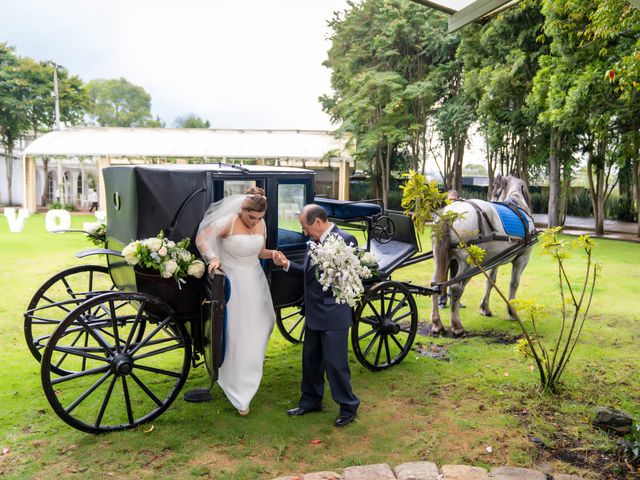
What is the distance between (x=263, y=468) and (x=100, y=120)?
77880 millimetres

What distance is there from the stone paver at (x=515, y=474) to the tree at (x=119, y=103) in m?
73.7

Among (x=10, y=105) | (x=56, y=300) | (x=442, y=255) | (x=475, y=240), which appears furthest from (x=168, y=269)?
(x=10, y=105)

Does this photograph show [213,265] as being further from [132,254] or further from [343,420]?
[343,420]

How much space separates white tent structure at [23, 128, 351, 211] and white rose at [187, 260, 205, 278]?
20373 mm

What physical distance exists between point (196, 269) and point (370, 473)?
202 centimetres

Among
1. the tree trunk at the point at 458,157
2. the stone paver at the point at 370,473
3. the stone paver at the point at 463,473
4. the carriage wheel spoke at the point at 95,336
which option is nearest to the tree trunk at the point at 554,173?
the tree trunk at the point at 458,157

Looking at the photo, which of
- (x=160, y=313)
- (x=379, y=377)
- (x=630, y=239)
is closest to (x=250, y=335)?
(x=160, y=313)

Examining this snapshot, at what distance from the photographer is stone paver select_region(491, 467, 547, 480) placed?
3604 mm

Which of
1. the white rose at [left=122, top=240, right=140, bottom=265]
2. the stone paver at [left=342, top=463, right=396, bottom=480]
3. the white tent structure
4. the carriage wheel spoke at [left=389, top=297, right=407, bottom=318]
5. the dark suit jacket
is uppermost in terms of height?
the white tent structure

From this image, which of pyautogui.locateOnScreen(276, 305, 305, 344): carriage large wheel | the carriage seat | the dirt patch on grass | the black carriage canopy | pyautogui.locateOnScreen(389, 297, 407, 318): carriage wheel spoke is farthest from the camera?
the dirt patch on grass

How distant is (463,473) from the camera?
3648 millimetres

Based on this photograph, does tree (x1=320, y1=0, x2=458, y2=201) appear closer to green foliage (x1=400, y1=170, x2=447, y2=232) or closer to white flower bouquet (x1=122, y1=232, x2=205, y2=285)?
green foliage (x1=400, y1=170, x2=447, y2=232)

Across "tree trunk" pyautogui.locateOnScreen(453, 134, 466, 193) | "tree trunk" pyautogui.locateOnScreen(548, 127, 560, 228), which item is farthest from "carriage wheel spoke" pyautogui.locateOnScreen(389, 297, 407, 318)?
"tree trunk" pyautogui.locateOnScreen(453, 134, 466, 193)

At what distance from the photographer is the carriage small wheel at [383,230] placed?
252 inches
